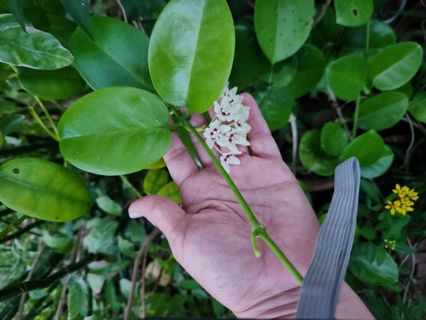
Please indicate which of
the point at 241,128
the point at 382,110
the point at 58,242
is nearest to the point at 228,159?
the point at 241,128

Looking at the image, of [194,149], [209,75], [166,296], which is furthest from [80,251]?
[209,75]

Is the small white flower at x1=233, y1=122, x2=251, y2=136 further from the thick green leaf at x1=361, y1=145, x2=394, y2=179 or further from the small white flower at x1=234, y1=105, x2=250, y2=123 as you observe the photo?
the thick green leaf at x1=361, y1=145, x2=394, y2=179

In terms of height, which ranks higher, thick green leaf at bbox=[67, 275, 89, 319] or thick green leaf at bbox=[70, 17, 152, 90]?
thick green leaf at bbox=[70, 17, 152, 90]

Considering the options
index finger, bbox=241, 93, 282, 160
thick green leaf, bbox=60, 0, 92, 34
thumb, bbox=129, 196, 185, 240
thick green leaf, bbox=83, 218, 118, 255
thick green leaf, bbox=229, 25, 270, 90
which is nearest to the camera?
thick green leaf, bbox=60, 0, 92, 34

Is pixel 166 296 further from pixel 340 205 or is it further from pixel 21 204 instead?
pixel 340 205

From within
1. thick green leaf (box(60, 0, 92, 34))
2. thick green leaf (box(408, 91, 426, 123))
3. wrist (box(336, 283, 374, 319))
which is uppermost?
thick green leaf (box(60, 0, 92, 34))

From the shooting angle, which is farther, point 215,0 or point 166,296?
point 166,296

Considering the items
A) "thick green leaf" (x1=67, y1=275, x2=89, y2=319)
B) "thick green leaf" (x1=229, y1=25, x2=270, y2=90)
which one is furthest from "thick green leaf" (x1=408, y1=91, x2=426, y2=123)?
"thick green leaf" (x1=67, y1=275, x2=89, y2=319)

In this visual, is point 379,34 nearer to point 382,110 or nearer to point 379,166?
point 382,110
